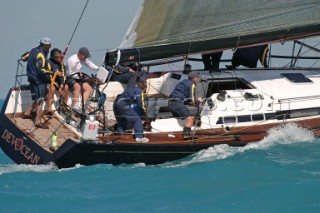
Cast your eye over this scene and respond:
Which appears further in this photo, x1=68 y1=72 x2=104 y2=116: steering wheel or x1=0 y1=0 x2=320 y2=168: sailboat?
x1=68 y1=72 x2=104 y2=116: steering wheel

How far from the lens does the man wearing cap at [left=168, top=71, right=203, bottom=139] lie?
14266 mm

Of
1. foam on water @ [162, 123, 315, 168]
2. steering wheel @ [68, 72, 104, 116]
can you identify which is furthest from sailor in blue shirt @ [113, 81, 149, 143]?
foam on water @ [162, 123, 315, 168]

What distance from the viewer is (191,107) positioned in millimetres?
14961

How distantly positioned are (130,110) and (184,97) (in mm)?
1036

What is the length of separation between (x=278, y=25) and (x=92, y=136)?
11.7 ft

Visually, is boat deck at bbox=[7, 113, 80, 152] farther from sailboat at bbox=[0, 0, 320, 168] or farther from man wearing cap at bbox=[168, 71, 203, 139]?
man wearing cap at bbox=[168, 71, 203, 139]

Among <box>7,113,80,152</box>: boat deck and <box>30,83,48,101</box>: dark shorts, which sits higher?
<box>30,83,48,101</box>: dark shorts

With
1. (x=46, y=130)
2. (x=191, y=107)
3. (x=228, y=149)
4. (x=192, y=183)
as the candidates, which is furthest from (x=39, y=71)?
(x=192, y=183)

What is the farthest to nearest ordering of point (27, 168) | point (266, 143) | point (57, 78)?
point (57, 78) → point (266, 143) → point (27, 168)

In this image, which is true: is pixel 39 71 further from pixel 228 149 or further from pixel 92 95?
pixel 228 149

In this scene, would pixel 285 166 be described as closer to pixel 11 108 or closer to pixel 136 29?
pixel 136 29

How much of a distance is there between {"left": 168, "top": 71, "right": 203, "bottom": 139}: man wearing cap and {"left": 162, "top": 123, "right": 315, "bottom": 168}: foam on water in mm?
813

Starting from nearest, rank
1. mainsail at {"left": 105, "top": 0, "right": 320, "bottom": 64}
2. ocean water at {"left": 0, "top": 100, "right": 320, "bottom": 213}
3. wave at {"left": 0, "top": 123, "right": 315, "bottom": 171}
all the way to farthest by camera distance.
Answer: ocean water at {"left": 0, "top": 100, "right": 320, "bottom": 213}, wave at {"left": 0, "top": 123, "right": 315, "bottom": 171}, mainsail at {"left": 105, "top": 0, "right": 320, "bottom": 64}

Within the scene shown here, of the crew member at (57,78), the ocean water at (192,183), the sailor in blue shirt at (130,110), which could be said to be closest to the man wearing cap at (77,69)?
the crew member at (57,78)
